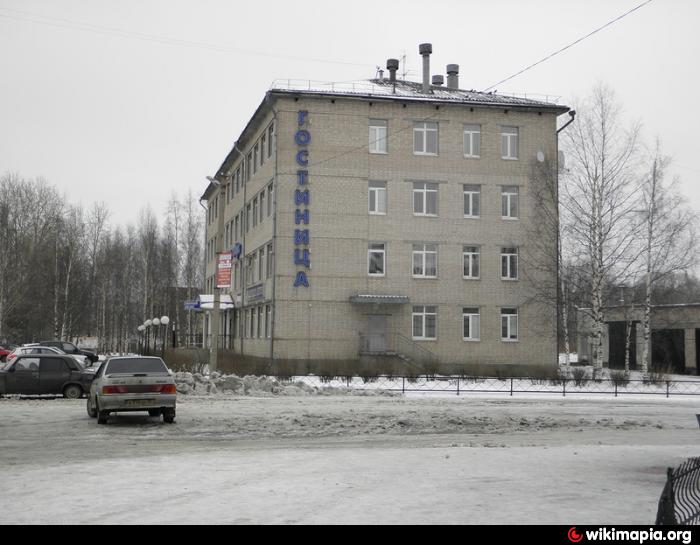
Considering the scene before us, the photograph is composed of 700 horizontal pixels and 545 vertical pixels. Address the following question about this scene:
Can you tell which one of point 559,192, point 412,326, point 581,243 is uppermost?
point 559,192

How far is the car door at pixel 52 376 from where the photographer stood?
80.2 feet

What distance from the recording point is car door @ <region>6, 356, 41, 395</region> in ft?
79.9

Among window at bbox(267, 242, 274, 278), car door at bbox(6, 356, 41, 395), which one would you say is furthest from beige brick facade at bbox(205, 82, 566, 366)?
car door at bbox(6, 356, 41, 395)

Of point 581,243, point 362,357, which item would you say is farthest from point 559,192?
point 362,357

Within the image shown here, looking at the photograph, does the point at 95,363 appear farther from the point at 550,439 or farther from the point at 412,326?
the point at 550,439

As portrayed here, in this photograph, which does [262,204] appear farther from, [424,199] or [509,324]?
[509,324]

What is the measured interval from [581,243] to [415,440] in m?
27.0

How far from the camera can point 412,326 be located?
133ft

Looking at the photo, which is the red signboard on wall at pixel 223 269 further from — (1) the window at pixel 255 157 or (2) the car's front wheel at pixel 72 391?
(1) the window at pixel 255 157

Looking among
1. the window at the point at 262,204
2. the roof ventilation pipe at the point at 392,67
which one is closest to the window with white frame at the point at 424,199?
the window at the point at 262,204

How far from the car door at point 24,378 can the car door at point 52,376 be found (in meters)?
0.18

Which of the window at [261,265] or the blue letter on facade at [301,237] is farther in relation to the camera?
the window at [261,265]

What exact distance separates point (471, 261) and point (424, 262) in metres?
2.64

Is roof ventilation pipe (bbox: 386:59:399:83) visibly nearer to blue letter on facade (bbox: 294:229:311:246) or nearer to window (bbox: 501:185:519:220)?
window (bbox: 501:185:519:220)
